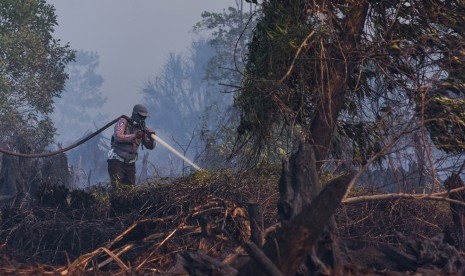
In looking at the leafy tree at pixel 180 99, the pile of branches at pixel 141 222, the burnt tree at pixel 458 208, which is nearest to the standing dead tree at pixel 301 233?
the pile of branches at pixel 141 222

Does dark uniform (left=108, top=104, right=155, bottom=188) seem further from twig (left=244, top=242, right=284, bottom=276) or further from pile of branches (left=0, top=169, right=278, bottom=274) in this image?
twig (left=244, top=242, right=284, bottom=276)

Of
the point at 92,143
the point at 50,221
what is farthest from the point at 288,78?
the point at 92,143

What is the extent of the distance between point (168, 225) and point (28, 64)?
11721 mm

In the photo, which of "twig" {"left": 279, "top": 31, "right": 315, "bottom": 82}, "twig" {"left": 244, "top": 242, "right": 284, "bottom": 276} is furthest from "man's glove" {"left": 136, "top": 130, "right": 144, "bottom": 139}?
"twig" {"left": 244, "top": 242, "right": 284, "bottom": 276}

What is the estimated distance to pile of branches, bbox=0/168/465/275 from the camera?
645 centimetres

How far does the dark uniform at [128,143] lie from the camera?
1099cm

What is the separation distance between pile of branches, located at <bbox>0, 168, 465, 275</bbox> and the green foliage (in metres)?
8.80

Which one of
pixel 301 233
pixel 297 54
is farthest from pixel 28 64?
pixel 301 233

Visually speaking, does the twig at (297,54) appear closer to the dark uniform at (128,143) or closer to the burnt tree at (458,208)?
the burnt tree at (458,208)

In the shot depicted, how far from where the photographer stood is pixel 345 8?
7.41 meters

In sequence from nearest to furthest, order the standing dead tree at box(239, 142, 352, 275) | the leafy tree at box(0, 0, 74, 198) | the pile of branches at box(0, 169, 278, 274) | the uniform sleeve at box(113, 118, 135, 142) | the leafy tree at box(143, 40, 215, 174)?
1. the standing dead tree at box(239, 142, 352, 275)
2. the pile of branches at box(0, 169, 278, 274)
3. the uniform sleeve at box(113, 118, 135, 142)
4. the leafy tree at box(0, 0, 74, 198)
5. the leafy tree at box(143, 40, 215, 174)

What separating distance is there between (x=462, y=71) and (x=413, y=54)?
1.59 ft

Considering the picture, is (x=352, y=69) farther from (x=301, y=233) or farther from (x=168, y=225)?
(x=301, y=233)

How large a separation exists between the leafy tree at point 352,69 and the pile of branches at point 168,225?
2.14 feet
